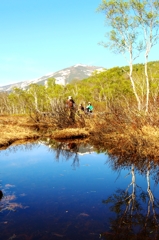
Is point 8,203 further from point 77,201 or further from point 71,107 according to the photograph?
point 71,107

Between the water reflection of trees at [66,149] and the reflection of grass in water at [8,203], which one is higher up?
the water reflection of trees at [66,149]

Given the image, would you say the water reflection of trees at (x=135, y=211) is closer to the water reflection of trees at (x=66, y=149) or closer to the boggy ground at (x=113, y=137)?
the boggy ground at (x=113, y=137)

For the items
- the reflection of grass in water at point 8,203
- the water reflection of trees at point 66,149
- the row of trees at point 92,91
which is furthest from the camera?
the row of trees at point 92,91

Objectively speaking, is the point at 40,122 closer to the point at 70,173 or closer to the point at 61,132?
the point at 61,132

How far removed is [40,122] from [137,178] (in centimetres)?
1847

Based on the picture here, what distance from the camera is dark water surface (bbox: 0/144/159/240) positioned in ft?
18.4

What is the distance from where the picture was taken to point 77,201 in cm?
734

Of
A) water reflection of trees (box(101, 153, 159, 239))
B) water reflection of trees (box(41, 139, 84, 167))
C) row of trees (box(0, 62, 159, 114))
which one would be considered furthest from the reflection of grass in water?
row of trees (box(0, 62, 159, 114))

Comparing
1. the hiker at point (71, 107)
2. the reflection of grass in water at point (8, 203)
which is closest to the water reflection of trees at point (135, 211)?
the reflection of grass in water at point (8, 203)

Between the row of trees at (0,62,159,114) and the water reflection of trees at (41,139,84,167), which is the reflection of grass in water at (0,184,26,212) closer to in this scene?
the water reflection of trees at (41,139,84,167)

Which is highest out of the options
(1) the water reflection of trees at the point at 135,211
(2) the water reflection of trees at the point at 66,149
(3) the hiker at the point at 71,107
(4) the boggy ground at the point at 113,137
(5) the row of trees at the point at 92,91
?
(5) the row of trees at the point at 92,91

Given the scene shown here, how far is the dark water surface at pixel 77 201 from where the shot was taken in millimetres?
5613

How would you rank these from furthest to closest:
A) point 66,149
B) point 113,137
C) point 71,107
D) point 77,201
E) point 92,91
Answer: point 92,91 < point 71,107 < point 113,137 < point 66,149 < point 77,201

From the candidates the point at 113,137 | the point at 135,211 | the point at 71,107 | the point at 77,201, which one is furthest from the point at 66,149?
the point at 135,211
